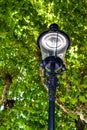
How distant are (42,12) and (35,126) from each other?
497 cm

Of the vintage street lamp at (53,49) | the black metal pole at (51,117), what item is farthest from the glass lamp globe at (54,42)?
the black metal pole at (51,117)

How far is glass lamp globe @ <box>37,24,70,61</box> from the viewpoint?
18.1 feet

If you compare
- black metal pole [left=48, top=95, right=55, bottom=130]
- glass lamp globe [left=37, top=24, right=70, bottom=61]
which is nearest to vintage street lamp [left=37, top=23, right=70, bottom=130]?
glass lamp globe [left=37, top=24, right=70, bottom=61]

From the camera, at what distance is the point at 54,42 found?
551 centimetres

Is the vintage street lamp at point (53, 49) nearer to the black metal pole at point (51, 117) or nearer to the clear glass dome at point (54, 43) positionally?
the clear glass dome at point (54, 43)

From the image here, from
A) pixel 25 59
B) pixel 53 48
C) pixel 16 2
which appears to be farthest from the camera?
pixel 25 59

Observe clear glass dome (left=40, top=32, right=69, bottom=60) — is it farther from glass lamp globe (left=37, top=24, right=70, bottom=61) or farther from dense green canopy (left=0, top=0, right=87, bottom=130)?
dense green canopy (left=0, top=0, right=87, bottom=130)

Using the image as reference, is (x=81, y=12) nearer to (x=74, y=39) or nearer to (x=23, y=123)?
(x=74, y=39)

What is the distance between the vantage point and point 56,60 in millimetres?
5609

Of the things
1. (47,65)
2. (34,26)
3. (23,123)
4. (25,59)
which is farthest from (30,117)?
(47,65)

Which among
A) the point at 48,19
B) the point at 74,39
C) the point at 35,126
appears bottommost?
the point at 35,126

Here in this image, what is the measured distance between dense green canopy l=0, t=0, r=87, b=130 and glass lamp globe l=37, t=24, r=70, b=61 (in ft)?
11.9

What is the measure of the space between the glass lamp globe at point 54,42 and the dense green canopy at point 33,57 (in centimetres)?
364

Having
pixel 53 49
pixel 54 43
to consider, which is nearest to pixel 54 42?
pixel 54 43
